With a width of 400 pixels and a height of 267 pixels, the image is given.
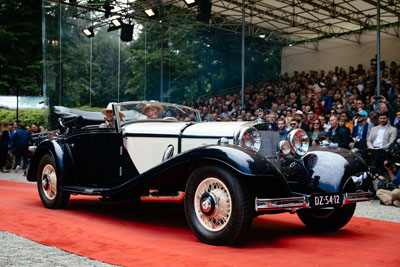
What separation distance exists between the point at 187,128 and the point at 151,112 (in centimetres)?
98

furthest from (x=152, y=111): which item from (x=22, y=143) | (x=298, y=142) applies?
(x=22, y=143)

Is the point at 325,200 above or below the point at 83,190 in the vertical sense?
above

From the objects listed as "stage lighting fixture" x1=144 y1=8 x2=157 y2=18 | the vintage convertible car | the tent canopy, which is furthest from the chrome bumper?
"stage lighting fixture" x1=144 y1=8 x2=157 y2=18

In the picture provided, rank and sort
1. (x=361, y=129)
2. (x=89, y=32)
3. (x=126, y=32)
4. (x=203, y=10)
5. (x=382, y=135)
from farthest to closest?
(x=89, y=32), (x=126, y=32), (x=203, y=10), (x=361, y=129), (x=382, y=135)

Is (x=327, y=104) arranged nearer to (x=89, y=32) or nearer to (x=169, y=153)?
(x=169, y=153)

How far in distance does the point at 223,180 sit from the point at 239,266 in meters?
0.92

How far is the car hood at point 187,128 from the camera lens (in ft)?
15.7

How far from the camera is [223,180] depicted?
13.4 feet

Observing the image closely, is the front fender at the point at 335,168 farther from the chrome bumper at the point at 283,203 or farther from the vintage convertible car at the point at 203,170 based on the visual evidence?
the chrome bumper at the point at 283,203

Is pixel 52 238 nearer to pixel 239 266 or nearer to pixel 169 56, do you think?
pixel 239 266

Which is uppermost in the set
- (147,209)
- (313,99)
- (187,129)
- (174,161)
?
(313,99)

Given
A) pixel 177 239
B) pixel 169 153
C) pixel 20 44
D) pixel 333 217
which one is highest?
pixel 20 44

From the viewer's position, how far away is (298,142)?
504cm

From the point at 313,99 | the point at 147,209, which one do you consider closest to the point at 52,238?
the point at 147,209
